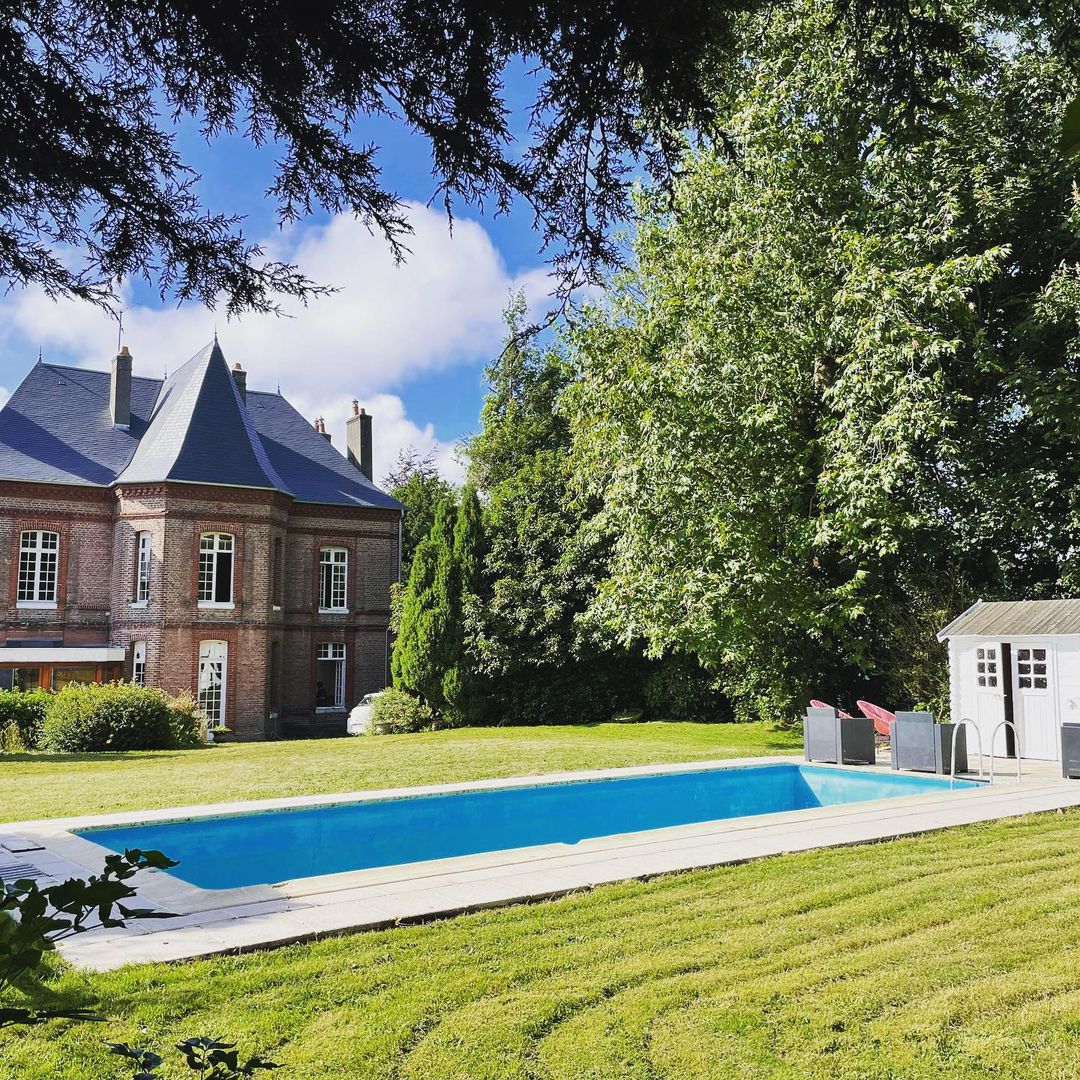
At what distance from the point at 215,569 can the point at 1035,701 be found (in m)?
20.1

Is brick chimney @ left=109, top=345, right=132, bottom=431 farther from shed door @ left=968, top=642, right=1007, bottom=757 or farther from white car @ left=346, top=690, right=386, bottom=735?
shed door @ left=968, top=642, right=1007, bottom=757

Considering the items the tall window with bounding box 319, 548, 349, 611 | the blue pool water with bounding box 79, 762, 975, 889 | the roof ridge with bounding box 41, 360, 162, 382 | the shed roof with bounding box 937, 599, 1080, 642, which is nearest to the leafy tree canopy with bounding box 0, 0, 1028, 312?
the blue pool water with bounding box 79, 762, 975, 889

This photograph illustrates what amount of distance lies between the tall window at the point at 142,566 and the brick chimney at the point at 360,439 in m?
9.96

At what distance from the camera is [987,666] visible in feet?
47.8

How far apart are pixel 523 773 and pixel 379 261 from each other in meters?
11.1

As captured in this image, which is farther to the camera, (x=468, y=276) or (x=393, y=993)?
(x=393, y=993)

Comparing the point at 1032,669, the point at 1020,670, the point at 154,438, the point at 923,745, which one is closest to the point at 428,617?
the point at 154,438

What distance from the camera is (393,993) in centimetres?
439

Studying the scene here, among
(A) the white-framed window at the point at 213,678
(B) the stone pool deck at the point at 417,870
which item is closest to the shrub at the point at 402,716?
(A) the white-framed window at the point at 213,678

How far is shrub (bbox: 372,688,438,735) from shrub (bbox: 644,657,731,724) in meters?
5.79

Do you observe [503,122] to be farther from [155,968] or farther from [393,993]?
[155,968]

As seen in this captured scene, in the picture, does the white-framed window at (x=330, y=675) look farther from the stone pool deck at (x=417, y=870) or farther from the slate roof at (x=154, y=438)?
the stone pool deck at (x=417, y=870)

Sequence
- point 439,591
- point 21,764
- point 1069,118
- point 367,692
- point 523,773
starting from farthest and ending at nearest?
point 367,692 → point 439,591 → point 21,764 → point 523,773 → point 1069,118

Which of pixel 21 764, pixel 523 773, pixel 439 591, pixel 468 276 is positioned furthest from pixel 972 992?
pixel 439 591
